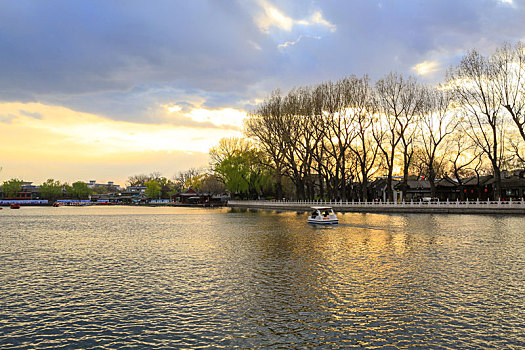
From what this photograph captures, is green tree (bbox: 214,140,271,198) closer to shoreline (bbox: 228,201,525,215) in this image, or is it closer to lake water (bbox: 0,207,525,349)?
shoreline (bbox: 228,201,525,215)

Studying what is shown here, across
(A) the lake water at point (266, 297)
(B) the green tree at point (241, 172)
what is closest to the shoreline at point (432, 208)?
(B) the green tree at point (241, 172)

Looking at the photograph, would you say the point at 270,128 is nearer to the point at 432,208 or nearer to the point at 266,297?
the point at 432,208

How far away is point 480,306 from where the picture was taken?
492 inches

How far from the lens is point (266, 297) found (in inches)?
548

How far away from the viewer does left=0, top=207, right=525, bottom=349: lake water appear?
10.1 metres

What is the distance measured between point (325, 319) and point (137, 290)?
7.20 m

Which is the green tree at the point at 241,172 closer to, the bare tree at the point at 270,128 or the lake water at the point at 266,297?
the bare tree at the point at 270,128

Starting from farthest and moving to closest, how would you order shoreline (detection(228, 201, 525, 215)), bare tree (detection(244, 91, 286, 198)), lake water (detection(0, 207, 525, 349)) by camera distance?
bare tree (detection(244, 91, 286, 198))
shoreline (detection(228, 201, 525, 215))
lake water (detection(0, 207, 525, 349))

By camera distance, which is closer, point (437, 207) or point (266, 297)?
point (266, 297)

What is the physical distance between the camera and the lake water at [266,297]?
1013cm

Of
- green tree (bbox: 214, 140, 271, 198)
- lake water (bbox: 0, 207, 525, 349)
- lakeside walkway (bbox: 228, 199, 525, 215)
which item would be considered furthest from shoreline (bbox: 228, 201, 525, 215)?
lake water (bbox: 0, 207, 525, 349)

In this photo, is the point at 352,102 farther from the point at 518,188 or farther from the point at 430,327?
the point at 430,327

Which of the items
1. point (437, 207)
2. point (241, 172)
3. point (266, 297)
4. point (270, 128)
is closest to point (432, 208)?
point (437, 207)

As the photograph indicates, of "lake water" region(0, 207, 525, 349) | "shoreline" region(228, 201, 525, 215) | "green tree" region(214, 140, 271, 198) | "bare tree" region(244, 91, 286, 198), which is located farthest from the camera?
"green tree" region(214, 140, 271, 198)
